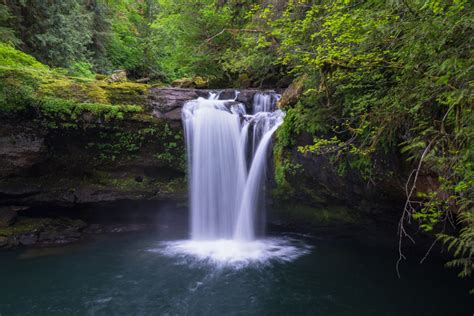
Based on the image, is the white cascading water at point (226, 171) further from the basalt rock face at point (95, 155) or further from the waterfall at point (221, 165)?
the basalt rock face at point (95, 155)

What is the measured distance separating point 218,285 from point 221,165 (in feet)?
12.6

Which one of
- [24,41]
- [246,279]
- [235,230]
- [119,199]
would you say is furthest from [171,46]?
[246,279]

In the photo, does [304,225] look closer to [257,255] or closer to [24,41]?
[257,255]

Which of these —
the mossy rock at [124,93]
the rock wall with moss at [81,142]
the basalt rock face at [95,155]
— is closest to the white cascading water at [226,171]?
the basalt rock face at [95,155]

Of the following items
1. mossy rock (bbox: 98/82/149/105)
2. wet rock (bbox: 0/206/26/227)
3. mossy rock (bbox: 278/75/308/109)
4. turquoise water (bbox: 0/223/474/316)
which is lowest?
turquoise water (bbox: 0/223/474/316)

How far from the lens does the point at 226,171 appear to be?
9852 millimetres

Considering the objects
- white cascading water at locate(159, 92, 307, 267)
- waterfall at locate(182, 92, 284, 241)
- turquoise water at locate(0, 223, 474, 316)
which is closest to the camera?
turquoise water at locate(0, 223, 474, 316)

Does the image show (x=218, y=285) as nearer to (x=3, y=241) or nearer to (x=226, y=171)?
(x=226, y=171)

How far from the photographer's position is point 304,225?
9367 millimetres

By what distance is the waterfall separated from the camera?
9594 mm

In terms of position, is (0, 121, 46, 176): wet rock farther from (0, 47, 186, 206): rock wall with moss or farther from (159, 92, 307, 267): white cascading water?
(159, 92, 307, 267): white cascading water

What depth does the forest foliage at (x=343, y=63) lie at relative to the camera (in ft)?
10.7

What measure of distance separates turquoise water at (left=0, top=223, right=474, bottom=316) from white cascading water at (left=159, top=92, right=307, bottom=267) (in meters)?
1.33

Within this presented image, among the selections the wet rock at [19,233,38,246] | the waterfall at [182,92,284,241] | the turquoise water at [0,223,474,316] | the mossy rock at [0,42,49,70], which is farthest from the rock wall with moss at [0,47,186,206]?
the turquoise water at [0,223,474,316]
